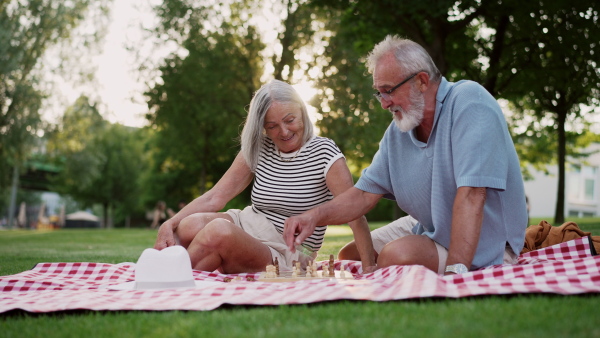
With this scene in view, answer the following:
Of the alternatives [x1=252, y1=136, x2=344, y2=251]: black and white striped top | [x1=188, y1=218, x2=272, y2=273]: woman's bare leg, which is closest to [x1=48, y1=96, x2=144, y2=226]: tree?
[x1=252, y1=136, x2=344, y2=251]: black and white striped top

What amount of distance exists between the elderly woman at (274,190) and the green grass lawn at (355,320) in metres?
1.48

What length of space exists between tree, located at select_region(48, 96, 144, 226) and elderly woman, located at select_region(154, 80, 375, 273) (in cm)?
2550

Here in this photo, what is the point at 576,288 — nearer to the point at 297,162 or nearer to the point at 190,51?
the point at 297,162

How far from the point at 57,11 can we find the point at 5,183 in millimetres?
7908

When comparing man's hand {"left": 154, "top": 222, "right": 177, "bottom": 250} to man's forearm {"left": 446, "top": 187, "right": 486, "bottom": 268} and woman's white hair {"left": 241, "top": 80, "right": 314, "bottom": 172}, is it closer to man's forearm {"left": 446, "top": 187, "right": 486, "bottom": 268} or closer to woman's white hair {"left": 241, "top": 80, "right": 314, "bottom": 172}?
woman's white hair {"left": 241, "top": 80, "right": 314, "bottom": 172}

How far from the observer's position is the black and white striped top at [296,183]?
→ 4.44m

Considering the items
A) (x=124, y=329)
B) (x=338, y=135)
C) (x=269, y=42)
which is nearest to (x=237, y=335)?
(x=124, y=329)

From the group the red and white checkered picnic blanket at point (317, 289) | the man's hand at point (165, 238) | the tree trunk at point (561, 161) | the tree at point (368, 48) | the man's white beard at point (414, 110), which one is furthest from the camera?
the tree trunk at point (561, 161)

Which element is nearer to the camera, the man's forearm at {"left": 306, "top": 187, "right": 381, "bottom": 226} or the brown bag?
the man's forearm at {"left": 306, "top": 187, "right": 381, "bottom": 226}

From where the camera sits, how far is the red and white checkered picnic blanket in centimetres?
273

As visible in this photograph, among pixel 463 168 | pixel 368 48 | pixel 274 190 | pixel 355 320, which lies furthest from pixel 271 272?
pixel 368 48

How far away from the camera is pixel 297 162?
4516 millimetres

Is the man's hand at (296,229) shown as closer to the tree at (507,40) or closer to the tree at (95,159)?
the tree at (507,40)

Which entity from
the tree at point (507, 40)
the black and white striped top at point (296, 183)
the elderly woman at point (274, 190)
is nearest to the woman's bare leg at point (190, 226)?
the elderly woman at point (274, 190)
